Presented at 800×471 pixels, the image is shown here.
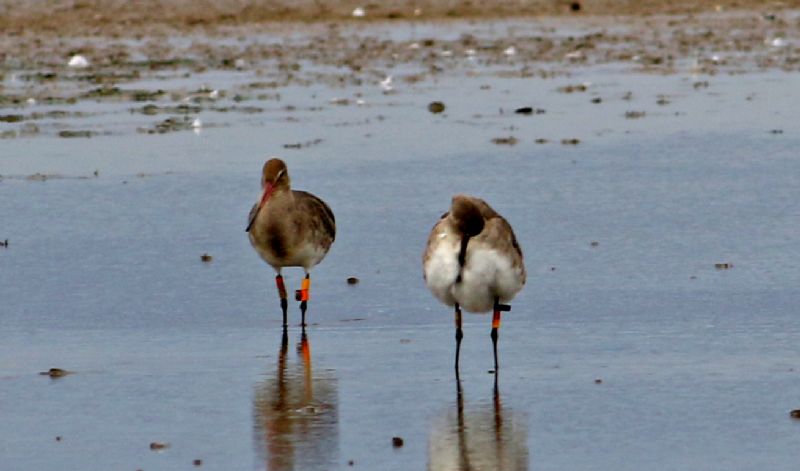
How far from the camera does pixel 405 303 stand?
12.1 m

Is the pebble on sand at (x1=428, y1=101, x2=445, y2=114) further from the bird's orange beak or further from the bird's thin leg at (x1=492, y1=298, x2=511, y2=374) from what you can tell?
the bird's thin leg at (x1=492, y1=298, x2=511, y2=374)

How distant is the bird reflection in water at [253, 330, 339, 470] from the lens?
848 cm

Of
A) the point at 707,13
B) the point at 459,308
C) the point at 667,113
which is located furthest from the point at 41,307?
the point at 707,13

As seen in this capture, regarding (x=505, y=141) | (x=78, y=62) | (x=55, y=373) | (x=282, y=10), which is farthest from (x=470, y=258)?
(x=282, y=10)

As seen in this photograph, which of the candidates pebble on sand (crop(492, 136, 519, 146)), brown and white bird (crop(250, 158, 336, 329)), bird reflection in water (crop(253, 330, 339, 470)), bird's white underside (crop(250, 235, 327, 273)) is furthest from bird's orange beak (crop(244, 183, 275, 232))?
pebble on sand (crop(492, 136, 519, 146))

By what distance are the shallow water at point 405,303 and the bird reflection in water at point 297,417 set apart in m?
0.02

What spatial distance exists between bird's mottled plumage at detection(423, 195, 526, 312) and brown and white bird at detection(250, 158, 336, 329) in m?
2.09

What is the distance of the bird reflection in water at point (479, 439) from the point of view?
8312mm

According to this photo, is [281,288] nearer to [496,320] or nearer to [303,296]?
[303,296]

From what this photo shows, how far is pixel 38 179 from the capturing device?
17.5 m

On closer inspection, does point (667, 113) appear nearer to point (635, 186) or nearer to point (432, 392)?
point (635, 186)

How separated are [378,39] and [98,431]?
22.7m

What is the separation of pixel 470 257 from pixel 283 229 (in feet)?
8.04

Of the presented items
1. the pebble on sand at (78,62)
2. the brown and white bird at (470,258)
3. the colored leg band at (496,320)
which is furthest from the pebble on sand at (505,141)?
the pebble on sand at (78,62)
